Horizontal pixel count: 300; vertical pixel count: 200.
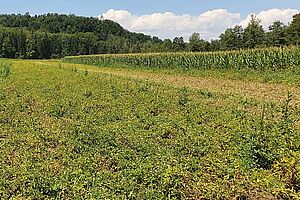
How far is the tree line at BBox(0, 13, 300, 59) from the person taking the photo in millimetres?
46219

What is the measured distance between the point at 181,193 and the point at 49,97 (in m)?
9.06

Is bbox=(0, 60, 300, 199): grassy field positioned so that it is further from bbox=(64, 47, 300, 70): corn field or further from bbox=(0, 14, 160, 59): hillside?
bbox=(0, 14, 160, 59): hillside

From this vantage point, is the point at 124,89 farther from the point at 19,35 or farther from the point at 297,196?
the point at 19,35

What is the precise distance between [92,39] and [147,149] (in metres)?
111

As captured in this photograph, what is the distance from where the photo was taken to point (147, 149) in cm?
688

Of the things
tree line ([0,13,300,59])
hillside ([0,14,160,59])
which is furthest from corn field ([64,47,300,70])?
hillside ([0,14,160,59])

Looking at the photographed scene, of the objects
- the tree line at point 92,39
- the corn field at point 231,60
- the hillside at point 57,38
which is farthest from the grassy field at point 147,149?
the hillside at point 57,38

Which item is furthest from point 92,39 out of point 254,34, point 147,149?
point 147,149

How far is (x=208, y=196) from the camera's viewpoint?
15.8 feet

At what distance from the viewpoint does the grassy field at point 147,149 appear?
5.02 m

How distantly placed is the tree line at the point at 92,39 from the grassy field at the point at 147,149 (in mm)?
31200

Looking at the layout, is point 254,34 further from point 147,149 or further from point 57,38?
point 57,38

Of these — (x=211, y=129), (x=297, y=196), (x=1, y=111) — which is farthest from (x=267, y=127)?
(x=1, y=111)

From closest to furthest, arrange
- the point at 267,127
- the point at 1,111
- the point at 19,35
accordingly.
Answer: the point at 267,127, the point at 1,111, the point at 19,35
